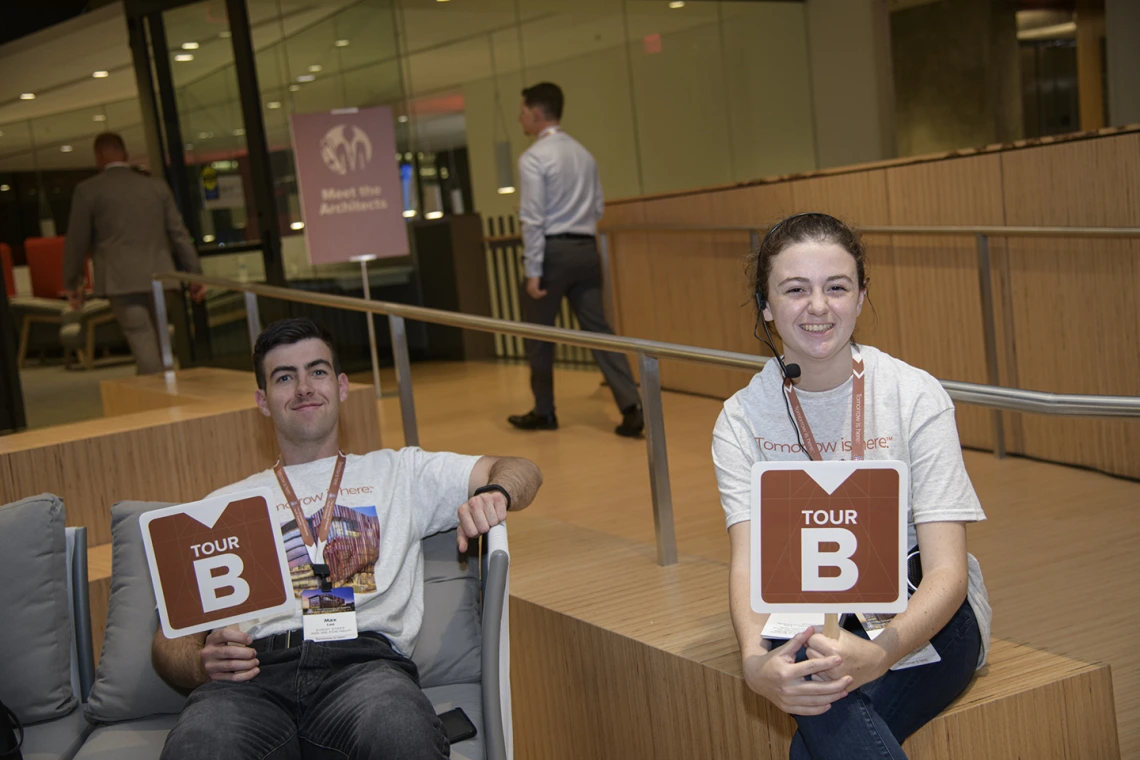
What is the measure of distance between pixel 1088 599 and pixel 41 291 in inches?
304

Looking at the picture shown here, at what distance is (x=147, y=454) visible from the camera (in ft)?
13.2

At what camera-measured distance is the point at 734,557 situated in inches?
75.7

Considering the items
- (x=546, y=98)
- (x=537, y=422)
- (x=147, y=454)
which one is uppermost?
(x=546, y=98)

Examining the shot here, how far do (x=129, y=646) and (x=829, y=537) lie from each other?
1.61 m

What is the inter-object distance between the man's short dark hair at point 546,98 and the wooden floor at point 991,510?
5.02 ft

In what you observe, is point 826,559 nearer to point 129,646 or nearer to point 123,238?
point 129,646

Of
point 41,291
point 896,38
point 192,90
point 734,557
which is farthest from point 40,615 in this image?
point 896,38

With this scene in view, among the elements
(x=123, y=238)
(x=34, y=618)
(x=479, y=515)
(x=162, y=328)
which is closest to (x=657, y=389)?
(x=479, y=515)

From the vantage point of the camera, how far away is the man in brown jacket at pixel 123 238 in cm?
592

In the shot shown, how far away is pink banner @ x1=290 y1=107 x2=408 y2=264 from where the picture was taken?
6891 millimetres

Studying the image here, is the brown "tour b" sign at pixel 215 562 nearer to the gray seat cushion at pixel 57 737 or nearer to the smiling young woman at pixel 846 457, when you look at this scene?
the gray seat cushion at pixel 57 737

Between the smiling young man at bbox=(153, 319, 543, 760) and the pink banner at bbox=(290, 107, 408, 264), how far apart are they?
4.46 m

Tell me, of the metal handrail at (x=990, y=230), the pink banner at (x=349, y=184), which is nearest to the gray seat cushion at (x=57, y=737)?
the metal handrail at (x=990, y=230)

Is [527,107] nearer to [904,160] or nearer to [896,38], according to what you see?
[904,160]
